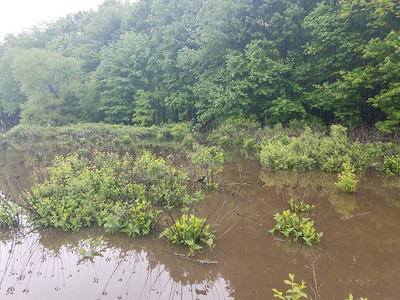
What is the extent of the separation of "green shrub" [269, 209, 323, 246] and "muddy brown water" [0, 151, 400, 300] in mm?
158

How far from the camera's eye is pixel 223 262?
4.71 m

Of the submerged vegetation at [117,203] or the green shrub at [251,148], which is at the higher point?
the submerged vegetation at [117,203]

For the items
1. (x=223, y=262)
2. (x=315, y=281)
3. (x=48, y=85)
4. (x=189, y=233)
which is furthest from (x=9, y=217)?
(x=48, y=85)

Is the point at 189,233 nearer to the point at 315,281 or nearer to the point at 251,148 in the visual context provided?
the point at 315,281

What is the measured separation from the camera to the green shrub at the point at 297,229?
16.8 ft

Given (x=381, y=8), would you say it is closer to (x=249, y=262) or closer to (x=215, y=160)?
(x=215, y=160)

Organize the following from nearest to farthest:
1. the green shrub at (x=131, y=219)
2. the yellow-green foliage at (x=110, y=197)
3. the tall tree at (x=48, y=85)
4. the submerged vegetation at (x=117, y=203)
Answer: the submerged vegetation at (x=117, y=203), the green shrub at (x=131, y=219), the yellow-green foliage at (x=110, y=197), the tall tree at (x=48, y=85)

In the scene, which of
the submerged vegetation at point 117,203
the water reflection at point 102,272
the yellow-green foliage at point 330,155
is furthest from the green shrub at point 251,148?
the water reflection at point 102,272

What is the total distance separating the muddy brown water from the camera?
4062 mm

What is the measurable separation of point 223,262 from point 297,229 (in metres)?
1.63

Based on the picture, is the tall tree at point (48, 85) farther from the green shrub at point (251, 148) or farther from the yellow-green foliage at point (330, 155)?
the yellow-green foliage at point (330, 155)

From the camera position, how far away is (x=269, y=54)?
61.2 ft

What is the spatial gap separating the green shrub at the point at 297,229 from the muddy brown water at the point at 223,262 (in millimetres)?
158

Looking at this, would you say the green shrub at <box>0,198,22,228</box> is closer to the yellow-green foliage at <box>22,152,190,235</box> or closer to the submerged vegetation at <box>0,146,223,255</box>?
the submerged vegetation at <box>0,146,223,255</box>
